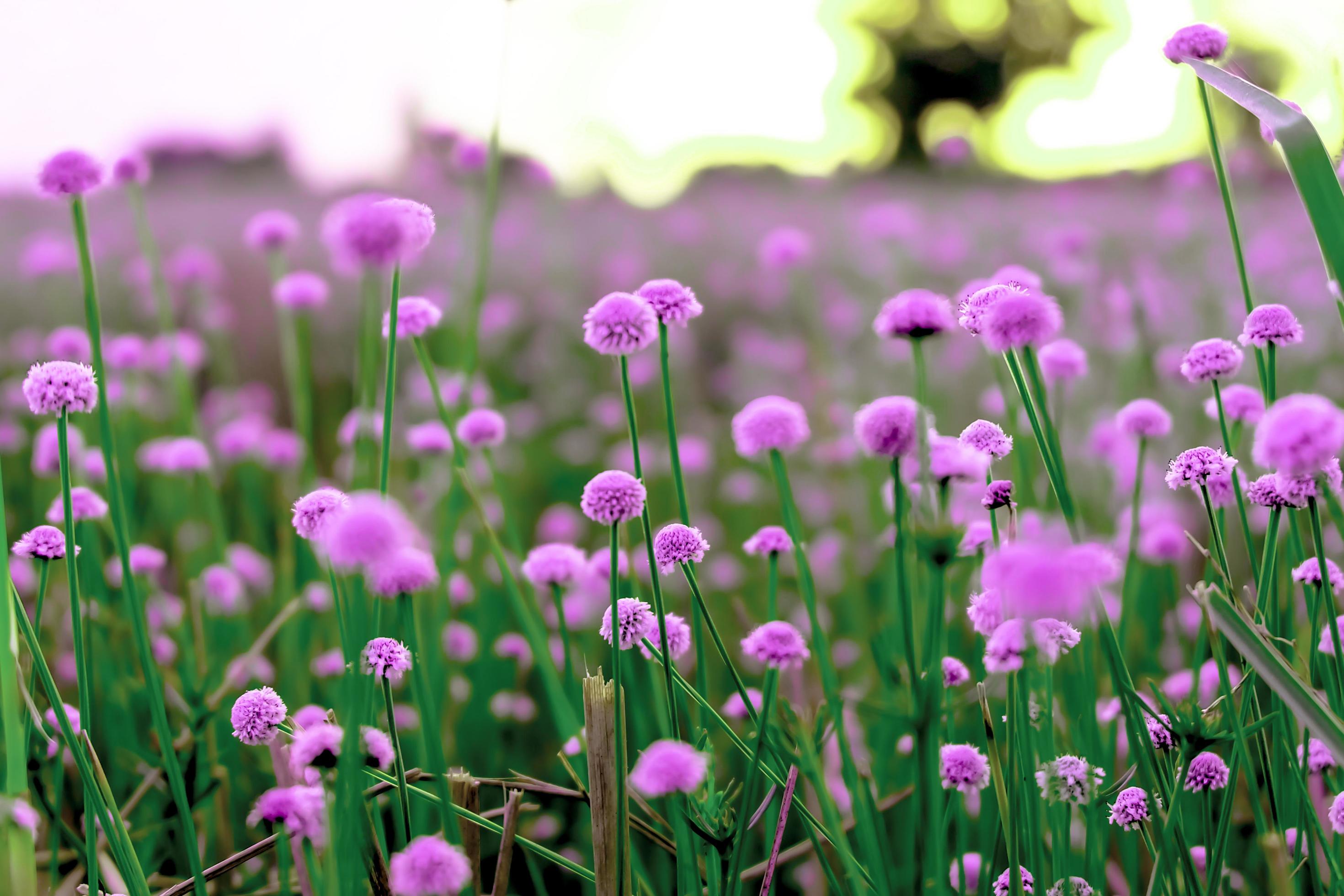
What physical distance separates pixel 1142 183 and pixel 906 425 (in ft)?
25.9

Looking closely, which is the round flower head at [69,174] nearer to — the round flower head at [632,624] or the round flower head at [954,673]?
the round flower head at [632,624]

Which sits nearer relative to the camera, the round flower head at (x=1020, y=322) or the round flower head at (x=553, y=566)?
the round flower head at (x=1020, y=322)

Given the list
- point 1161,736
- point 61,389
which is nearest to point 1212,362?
point 1161,736

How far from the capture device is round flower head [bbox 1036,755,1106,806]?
59 centimetres

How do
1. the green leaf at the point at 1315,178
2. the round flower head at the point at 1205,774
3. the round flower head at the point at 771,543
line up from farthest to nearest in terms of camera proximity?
1. the round flower head at the point at 771,543
2. the round flower head at the point at 1205,774
3. the green leaf at the point at 1315,178

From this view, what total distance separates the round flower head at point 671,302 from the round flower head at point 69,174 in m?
0.39

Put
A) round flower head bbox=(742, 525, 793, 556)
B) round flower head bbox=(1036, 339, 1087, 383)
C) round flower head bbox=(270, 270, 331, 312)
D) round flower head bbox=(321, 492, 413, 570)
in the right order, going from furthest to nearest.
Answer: round flower head bbox=(270, 270, 331, 312) → round flower head bbox=(1036, 339, 1087, 383) → round flower head bbox=(742, 525, 793, 556) → round flower head bbox=(321, 492, 413, 570)

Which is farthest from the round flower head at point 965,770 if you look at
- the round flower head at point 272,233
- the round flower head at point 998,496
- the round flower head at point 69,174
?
the round flower head at point 272,233

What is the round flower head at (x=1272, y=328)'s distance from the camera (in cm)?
65

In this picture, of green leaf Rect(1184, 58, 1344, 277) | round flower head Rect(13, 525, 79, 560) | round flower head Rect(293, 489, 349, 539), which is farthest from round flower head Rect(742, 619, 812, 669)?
round flower head Rect(13, 525, 79, 560)

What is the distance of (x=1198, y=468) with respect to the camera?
62cm

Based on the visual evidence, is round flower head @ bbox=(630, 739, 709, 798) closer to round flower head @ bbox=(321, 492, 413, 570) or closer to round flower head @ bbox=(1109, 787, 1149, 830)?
round flower head @ bbox=(321, 492, 413, 570)

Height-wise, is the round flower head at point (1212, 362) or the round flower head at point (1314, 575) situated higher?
the round flower head at point (1212, 362)

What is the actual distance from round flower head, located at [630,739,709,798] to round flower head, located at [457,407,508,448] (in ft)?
1.65
